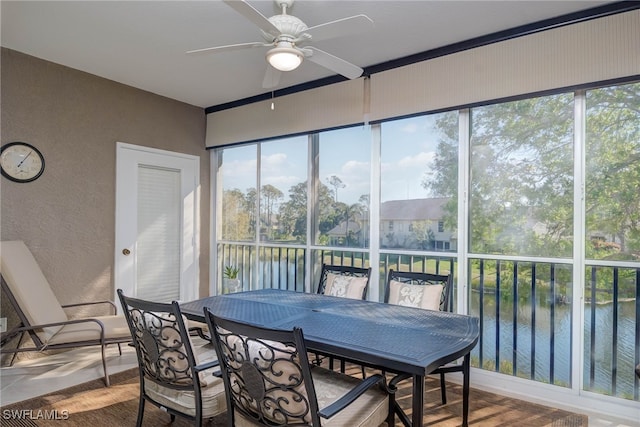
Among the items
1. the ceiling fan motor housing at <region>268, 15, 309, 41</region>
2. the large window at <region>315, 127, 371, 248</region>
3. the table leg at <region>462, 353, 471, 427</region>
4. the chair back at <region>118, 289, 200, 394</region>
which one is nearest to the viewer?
the chair back at <region>118, 289, 200, 394</region>

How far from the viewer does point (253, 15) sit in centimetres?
184

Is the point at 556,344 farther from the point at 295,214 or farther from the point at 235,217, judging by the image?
the point at 235,217

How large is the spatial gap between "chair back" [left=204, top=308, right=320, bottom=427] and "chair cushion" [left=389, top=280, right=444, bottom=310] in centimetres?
143

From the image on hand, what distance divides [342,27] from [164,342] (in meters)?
1.89

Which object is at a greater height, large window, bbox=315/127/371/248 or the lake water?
large window, bbox=315/127/371/248

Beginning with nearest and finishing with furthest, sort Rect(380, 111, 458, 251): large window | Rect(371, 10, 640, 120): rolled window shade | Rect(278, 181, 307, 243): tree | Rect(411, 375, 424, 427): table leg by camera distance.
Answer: Rect(411, 375, 424, 427): table leg < Rect(371, 10, 640, 120): rolled window shade < Rect(380, 111, 458, 251): large window < Rect(278, 181, 307, 243): tree

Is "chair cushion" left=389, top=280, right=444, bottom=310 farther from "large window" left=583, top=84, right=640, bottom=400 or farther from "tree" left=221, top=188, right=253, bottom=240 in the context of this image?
"tree" left=221, top=188, right=253, bottom=240

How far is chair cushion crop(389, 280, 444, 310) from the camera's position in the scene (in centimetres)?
269

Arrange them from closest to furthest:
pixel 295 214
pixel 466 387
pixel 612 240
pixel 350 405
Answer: pixel 350 405 → pixel 466 387 → pixel 612 240 → pixel 295 214

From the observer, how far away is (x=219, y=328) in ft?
5.43

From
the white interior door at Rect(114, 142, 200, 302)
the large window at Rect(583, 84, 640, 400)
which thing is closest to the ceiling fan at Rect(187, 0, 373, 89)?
the large window at Rect(583, 84, 640, 400)

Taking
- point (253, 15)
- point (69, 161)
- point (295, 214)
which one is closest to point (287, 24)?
point (253, 15)

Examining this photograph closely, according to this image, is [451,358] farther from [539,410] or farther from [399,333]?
[539,410]

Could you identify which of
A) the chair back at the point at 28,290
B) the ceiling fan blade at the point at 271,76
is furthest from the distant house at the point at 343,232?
the chair back at the point at 28,290
